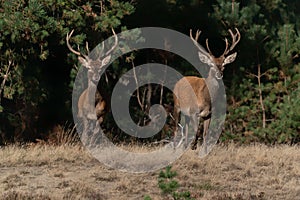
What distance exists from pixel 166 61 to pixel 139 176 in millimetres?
8814

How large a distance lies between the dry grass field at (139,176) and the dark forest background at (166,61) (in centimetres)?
312

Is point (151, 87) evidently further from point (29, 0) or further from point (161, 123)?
point (29, 0)

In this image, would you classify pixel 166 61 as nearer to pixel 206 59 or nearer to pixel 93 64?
pixel 206 59

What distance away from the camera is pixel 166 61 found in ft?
60.6

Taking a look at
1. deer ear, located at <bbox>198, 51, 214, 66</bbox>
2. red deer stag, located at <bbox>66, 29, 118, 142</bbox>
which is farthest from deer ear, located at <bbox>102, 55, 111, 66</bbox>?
deer ear, located at <bbox>198, 51, 214, 66</bbox>

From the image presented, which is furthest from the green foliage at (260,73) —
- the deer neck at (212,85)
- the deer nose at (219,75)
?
the deer nose at (219,75)

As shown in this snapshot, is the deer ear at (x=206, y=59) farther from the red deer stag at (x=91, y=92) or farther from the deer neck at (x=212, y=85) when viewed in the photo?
the red deer stag at (x=91, y=92)

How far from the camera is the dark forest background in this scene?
14445mm

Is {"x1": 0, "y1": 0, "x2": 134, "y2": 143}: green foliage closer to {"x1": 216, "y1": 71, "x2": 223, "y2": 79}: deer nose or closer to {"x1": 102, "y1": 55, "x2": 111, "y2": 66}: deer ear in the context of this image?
{"x1": 102, "y1": 55, "x2": 111, "y2": 66}: deer ear

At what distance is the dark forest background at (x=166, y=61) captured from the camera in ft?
47.4

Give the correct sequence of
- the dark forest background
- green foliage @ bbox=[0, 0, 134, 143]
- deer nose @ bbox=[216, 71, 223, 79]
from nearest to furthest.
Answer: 1. green foliage @ bbox=[0, 0, 134, 143]
2. deer nose @ bbox=[216, 71, 223, 79]
3. the dark forest background

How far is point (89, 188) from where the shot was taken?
29.8ft

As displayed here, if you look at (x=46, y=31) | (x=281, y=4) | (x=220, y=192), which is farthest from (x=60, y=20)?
(x=281, y=4)

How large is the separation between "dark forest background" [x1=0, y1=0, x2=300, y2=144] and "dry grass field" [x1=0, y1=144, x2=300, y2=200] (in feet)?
10.2
